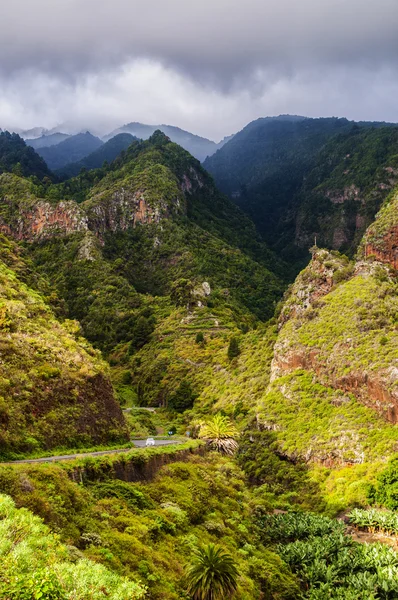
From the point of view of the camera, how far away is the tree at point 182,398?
268ft

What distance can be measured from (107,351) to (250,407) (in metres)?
52.0

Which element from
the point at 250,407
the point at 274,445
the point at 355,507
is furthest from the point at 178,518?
the point at 250,407

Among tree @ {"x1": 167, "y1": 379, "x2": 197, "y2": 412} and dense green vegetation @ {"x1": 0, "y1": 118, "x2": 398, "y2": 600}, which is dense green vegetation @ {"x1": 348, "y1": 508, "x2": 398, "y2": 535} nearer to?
dense green vegetation @ {"x1": 0, "y1": 118, "x2": 398, "y2": 600}

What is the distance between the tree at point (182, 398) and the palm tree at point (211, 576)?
6131cm

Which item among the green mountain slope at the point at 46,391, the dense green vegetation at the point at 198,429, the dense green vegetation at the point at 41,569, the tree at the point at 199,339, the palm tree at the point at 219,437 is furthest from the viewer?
the tree at the point at 199,339

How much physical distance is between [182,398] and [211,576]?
6378 cm

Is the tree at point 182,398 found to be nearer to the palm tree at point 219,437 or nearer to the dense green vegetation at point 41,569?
the palm tree at point 219,437

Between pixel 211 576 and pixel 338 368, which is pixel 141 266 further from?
pixel 211 576

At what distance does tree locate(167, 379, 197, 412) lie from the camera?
8156 centimetres

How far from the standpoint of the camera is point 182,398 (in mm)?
82500

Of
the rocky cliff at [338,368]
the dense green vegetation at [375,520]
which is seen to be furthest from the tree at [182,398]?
the dense green vegetation at [375,520]

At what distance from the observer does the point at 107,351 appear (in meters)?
115

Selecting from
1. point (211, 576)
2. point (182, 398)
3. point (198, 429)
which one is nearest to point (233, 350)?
point (182, 398)

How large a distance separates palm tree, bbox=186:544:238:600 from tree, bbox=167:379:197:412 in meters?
61.3
